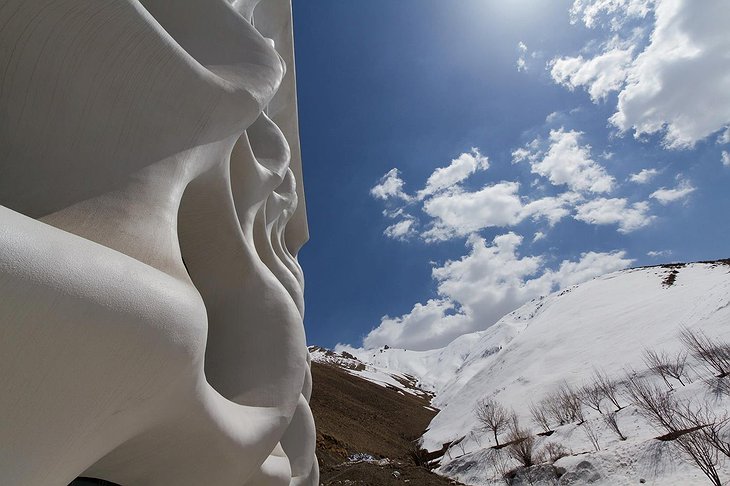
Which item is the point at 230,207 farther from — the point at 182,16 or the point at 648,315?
the point at 648,315

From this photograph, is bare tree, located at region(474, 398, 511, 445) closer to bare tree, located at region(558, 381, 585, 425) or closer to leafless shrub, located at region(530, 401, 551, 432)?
leafless shrub, located at region(530, 401, 551, 432)

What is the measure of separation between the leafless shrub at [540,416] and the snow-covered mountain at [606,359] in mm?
490

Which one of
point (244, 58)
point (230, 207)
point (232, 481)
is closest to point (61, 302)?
point (232, 481)

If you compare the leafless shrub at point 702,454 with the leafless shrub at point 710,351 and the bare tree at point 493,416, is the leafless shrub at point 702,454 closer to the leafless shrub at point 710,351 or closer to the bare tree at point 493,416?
the leafless shrub at point 710,351

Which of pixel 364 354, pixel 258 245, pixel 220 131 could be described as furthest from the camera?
pixel 364 354

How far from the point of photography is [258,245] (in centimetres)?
996

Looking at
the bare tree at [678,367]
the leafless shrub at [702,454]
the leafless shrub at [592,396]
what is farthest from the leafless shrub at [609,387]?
the leafless shrub at [702,454]

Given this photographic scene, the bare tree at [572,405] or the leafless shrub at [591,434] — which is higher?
the bare tree at [572,405]

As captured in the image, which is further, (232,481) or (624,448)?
(624,448)

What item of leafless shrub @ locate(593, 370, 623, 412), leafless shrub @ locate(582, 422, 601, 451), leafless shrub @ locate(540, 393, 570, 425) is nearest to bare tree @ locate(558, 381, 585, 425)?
leafless shrub @ locate(540, 393, 570, 425)

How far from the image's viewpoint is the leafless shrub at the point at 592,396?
70.1 feet

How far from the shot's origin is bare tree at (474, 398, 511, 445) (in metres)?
24.8

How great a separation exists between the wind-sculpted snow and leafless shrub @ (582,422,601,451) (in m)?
14.7

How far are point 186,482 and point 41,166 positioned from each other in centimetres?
336
